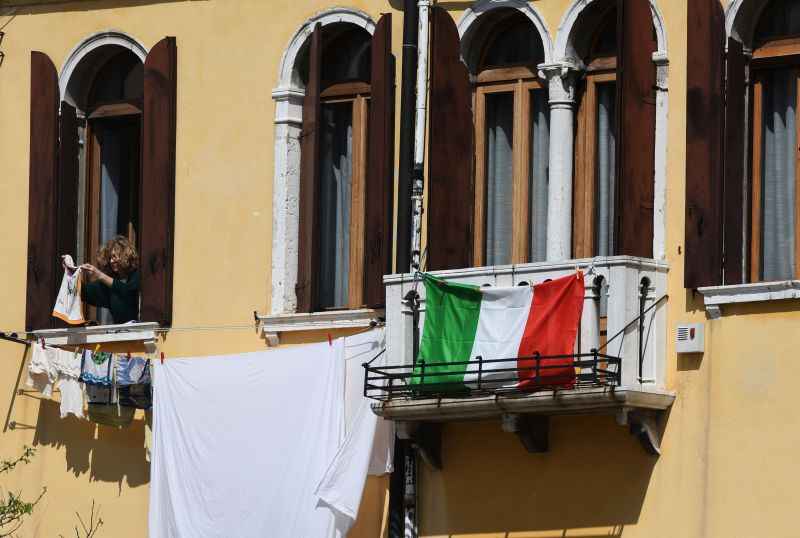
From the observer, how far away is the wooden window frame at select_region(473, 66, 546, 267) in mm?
21359

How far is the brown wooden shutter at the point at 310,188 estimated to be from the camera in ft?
72.4

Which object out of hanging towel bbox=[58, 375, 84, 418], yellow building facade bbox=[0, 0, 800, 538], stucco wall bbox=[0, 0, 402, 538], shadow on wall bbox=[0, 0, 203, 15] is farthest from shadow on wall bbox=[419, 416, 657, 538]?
shadow on wall bbox=[0, 0, 203, 15]

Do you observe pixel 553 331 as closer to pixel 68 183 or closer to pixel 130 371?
pixel 130 371

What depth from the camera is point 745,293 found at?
19.7m

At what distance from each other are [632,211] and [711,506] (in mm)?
2130

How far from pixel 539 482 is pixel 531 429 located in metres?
0.45

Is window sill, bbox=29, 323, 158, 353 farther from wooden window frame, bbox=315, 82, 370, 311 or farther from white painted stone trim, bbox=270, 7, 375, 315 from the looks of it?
wooden window frame, bbox=315, 82, 370, 311

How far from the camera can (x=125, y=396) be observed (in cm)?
2244

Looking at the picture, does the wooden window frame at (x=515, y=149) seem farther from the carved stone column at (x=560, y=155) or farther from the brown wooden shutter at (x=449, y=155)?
the carved stone column at (x=560, y=155)

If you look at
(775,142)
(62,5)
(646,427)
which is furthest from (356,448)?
(62,5)

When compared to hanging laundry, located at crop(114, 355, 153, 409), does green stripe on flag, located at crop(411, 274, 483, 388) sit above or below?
above

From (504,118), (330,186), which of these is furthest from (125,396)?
(504,118)

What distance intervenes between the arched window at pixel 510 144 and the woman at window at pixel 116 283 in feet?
10.2

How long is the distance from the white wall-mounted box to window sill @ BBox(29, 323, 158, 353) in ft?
15.4
